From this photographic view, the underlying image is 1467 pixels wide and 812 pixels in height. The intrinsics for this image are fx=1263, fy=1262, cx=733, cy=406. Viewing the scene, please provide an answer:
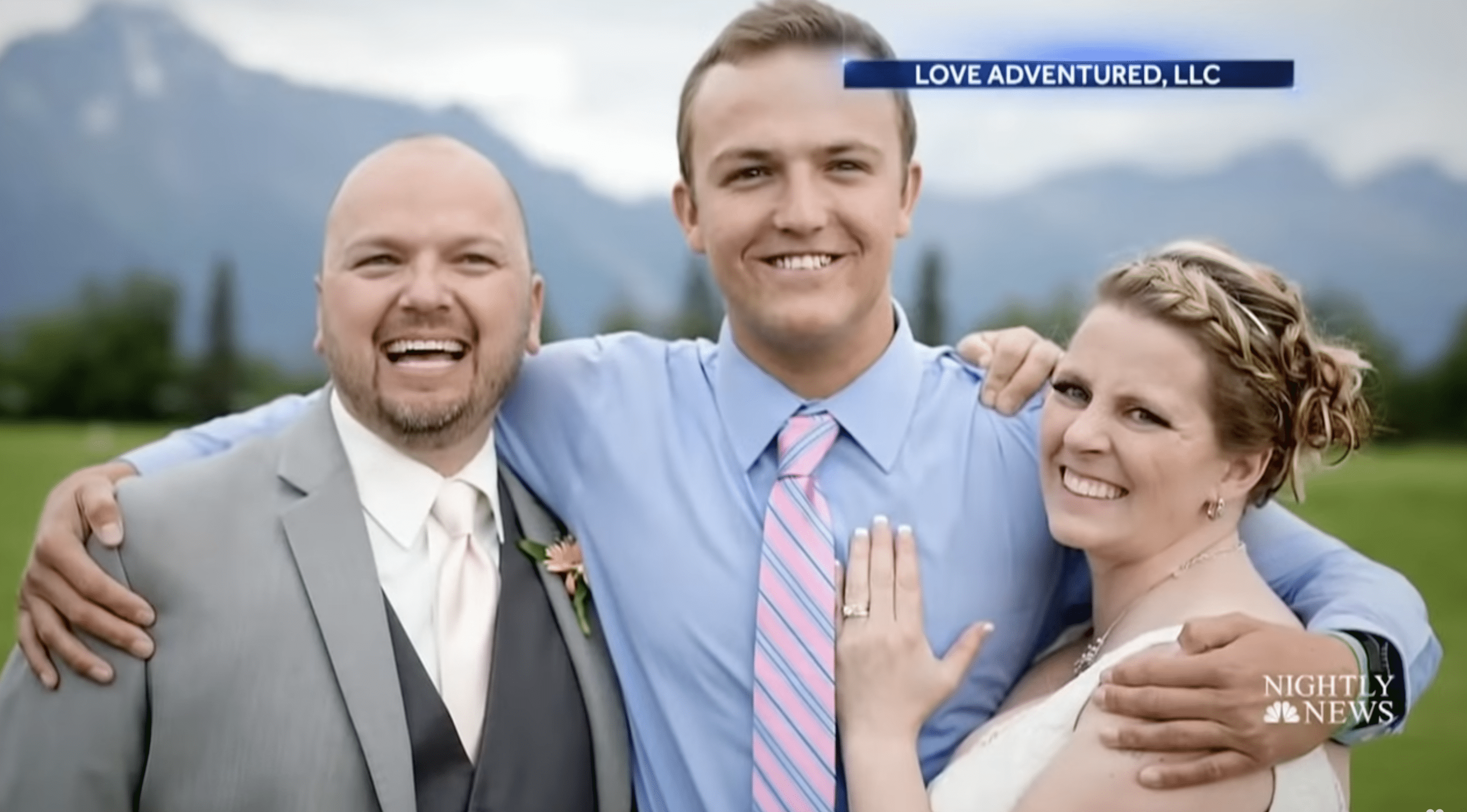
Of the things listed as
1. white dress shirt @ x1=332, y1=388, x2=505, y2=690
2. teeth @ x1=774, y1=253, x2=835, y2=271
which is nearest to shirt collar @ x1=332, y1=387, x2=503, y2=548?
white dress shirt @ x1=332, y1=388, x2=505, y2=690

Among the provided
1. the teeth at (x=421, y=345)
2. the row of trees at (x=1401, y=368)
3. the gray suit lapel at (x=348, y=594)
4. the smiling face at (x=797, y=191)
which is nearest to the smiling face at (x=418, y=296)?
the teeth at (x=421, y=345)

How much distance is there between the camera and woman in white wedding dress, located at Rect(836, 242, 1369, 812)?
84.2 inches

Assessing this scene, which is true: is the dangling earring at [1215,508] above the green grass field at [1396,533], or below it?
above

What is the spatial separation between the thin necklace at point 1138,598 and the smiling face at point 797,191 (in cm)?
73

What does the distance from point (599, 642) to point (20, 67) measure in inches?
645

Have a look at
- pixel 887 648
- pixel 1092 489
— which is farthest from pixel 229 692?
pixel 1092 489

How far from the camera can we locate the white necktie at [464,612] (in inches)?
90.1

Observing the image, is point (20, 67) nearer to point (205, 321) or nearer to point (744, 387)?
point (205, 321)

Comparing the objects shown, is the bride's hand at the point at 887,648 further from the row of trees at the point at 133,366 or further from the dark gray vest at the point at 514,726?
the row of trees at the point at 133,366

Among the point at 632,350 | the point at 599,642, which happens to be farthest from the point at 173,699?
the point at 632,350

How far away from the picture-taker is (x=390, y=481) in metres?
2.43

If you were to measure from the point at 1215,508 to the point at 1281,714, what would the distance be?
0.38 metres

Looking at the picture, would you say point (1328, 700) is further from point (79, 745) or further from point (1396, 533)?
point (1396, 533)

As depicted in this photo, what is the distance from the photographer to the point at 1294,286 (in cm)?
224
